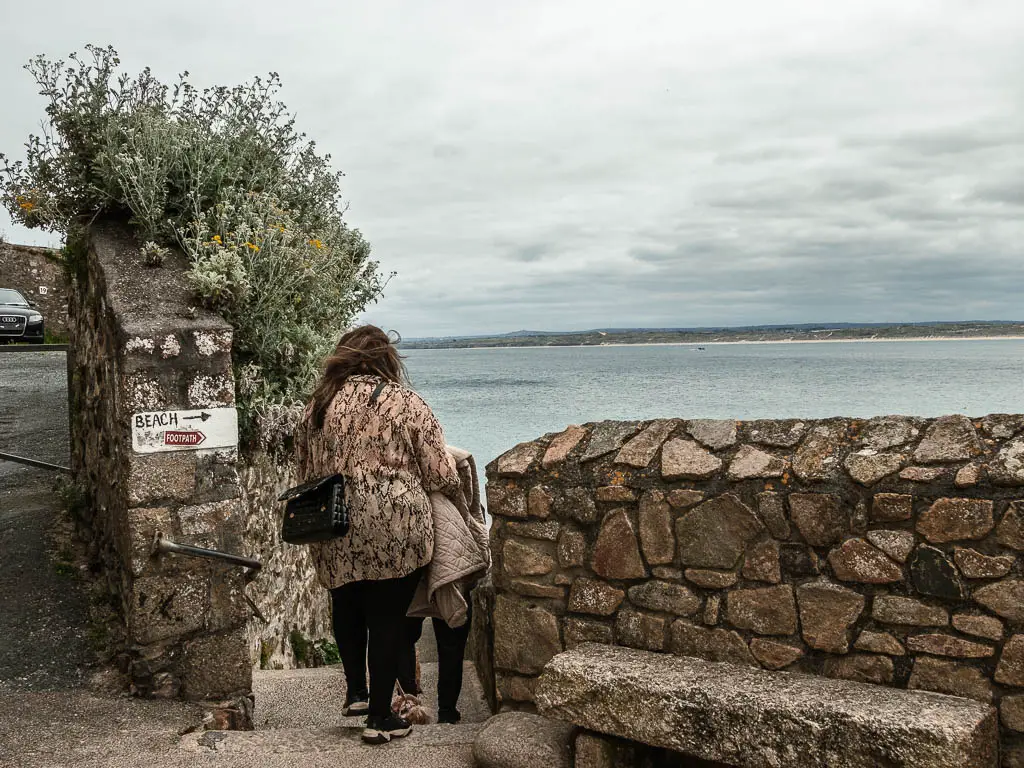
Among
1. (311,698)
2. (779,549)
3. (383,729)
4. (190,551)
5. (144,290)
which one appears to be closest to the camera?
(779,549)

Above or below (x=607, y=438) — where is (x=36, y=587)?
below

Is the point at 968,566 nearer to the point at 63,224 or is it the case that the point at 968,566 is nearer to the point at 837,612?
the point at 837,612

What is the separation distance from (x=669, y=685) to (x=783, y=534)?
0.75m

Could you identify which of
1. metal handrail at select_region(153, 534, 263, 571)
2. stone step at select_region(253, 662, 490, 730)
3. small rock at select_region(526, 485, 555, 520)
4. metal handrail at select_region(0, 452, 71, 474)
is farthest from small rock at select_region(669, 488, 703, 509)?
metal handrail at select_region(0, 452, 71, 474)

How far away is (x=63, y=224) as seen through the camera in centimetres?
587

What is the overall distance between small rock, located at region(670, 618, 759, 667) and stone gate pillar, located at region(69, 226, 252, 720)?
2472mm

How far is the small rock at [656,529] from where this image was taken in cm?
362

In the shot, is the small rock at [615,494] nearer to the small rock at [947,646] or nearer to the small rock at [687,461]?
the small rock at [687,461]

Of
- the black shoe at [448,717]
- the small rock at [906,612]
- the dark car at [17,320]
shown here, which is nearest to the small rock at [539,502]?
the black shoe at [448,717]

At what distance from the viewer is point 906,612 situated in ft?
10.3

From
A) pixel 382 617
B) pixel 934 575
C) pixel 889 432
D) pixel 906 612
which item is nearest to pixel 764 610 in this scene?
pixel 906 612

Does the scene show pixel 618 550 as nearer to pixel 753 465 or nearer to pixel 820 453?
pixel 753 465

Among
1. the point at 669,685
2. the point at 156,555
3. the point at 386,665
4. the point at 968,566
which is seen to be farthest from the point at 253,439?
the point at 968,566

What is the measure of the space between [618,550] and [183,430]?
2420mm
